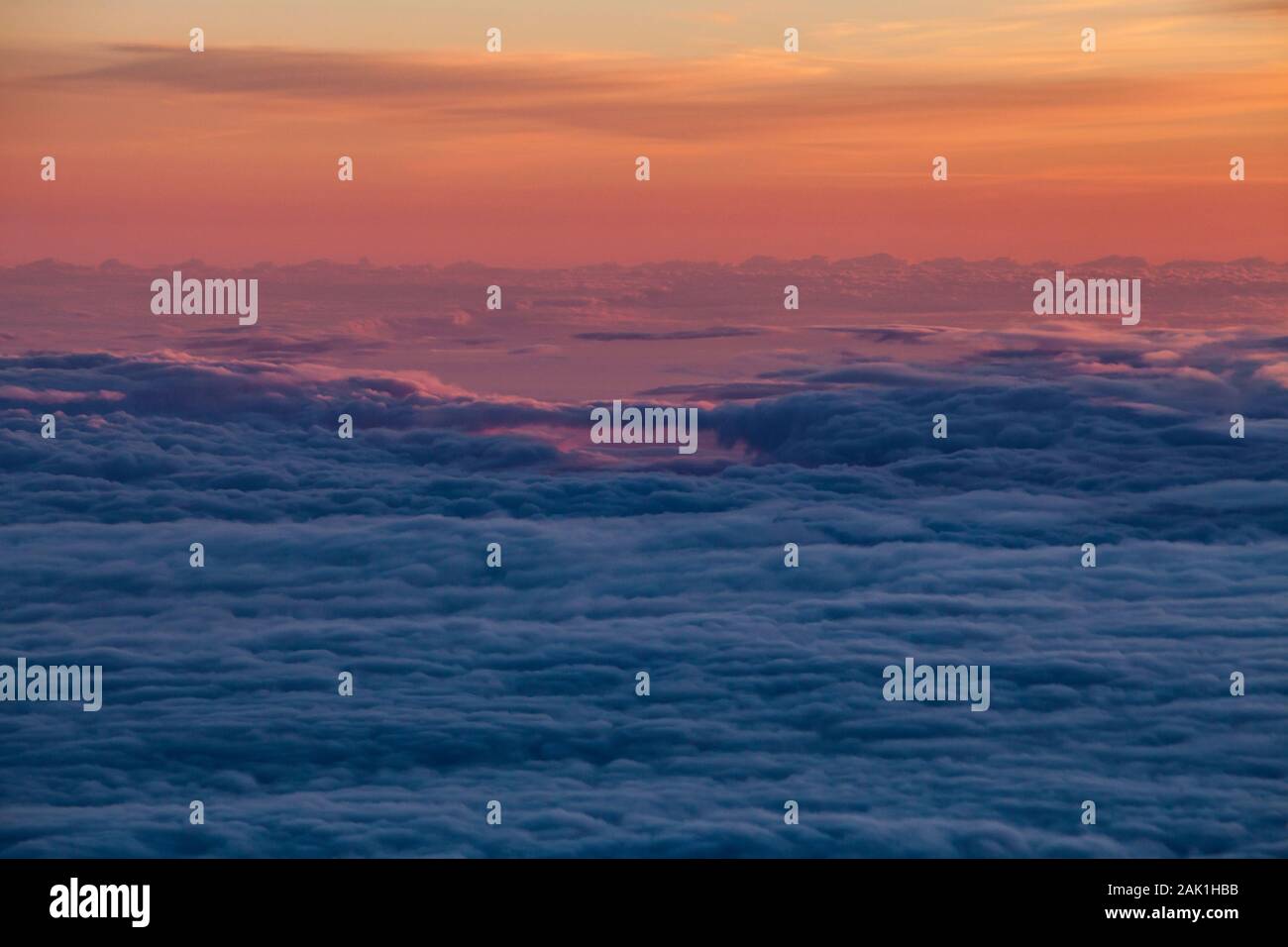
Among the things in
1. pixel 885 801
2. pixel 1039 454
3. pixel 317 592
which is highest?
pixel 1039 454

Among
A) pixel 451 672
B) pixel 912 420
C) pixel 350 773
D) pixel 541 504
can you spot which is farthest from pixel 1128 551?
pixel 350 773

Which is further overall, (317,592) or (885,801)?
(317,592)

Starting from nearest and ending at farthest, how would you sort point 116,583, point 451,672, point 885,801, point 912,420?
point 885,801, point 451,672, point 116,583, point 912,420

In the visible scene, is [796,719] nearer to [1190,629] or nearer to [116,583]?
[1190,629]

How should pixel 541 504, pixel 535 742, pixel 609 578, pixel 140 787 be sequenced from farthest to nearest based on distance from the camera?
pixel 541 504
pixel 609 578
pixel 535 742
pixel 140 787

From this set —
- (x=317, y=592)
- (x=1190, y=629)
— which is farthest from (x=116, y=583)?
(x=1190, y=629)

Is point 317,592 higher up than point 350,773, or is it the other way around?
point 317,592

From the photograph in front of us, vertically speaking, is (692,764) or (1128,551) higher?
(1128,551)

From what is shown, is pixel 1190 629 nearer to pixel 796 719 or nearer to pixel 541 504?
pixel 796 719

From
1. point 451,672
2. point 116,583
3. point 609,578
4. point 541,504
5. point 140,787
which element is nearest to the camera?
point 140,787
